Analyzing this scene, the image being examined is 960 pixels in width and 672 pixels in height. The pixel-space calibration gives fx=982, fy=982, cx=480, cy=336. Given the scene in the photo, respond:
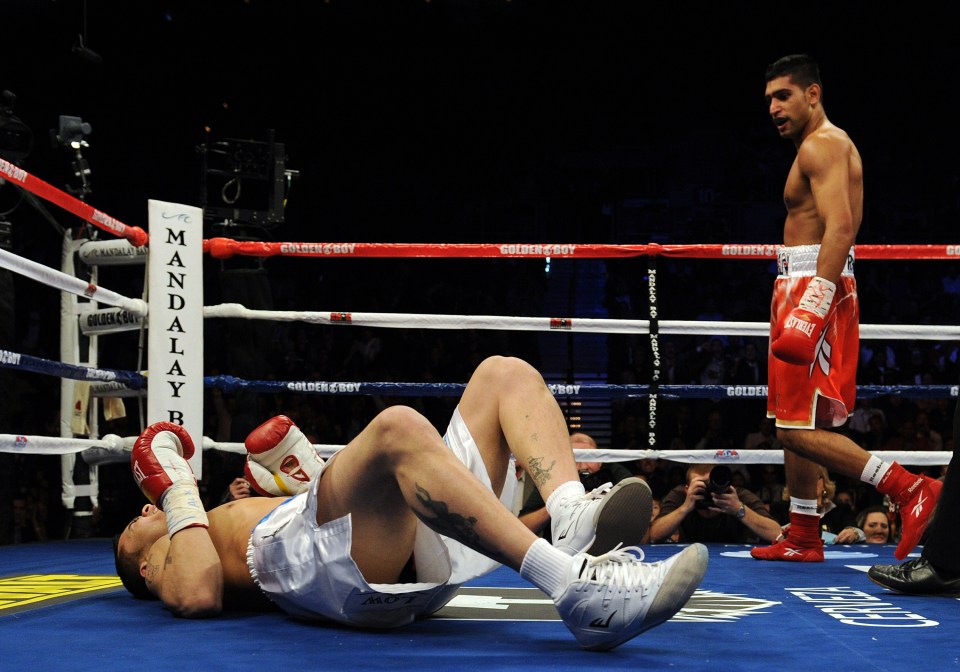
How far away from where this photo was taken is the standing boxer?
258 cm

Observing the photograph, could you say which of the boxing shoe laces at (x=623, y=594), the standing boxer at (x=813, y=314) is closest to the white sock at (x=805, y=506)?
the standing boxer at (x=813, y=314)

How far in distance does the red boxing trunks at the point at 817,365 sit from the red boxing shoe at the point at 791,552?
1.23 feet

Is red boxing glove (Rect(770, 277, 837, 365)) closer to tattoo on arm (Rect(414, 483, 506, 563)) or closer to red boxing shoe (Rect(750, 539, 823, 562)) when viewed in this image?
red boxing shoe (Rect(750, 539, 823, 562))

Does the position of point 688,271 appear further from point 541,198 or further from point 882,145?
point 882,145

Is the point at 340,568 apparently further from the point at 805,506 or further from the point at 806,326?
the point at 805,506

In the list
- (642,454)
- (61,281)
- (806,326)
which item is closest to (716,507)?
(642,454)

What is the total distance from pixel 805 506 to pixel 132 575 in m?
1.89

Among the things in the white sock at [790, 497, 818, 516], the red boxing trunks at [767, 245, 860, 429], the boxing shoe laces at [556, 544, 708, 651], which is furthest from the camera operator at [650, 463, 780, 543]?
the boxing shoe laces at [556, 544, 708, 651]

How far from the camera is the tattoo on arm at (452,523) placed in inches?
55.6

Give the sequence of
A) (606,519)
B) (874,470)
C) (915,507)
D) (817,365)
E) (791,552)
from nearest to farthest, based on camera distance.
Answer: (606,519), (915,507), (874,470), (817,365), (791,552)

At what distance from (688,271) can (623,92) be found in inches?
72.2

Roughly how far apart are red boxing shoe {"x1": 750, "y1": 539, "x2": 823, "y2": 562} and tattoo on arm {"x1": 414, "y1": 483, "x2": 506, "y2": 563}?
168 cm

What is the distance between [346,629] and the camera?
5.51ft

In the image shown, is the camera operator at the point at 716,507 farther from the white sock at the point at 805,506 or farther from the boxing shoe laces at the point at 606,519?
the boxing shoe laces at the point at 606,519
